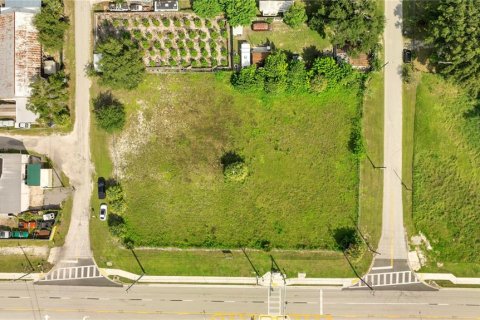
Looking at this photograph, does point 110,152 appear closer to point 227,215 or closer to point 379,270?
point 227,215

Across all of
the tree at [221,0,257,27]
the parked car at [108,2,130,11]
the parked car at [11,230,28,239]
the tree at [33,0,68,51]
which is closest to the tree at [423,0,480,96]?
the tree at [221,0,257,27]

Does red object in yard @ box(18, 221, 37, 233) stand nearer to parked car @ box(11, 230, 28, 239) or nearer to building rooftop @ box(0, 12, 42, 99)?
parked car @ box(11, 230, 28, 239)

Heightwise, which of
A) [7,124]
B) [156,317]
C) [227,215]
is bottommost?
[156,317]

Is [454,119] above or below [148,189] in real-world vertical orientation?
above

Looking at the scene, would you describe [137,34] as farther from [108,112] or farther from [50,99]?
[50,99]

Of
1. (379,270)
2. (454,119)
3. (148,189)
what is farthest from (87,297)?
(454,119)

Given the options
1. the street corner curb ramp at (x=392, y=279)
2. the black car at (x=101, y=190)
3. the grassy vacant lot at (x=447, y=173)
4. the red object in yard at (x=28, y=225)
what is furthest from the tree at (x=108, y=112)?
the grassy vacant lot at (x=447, y=173)
